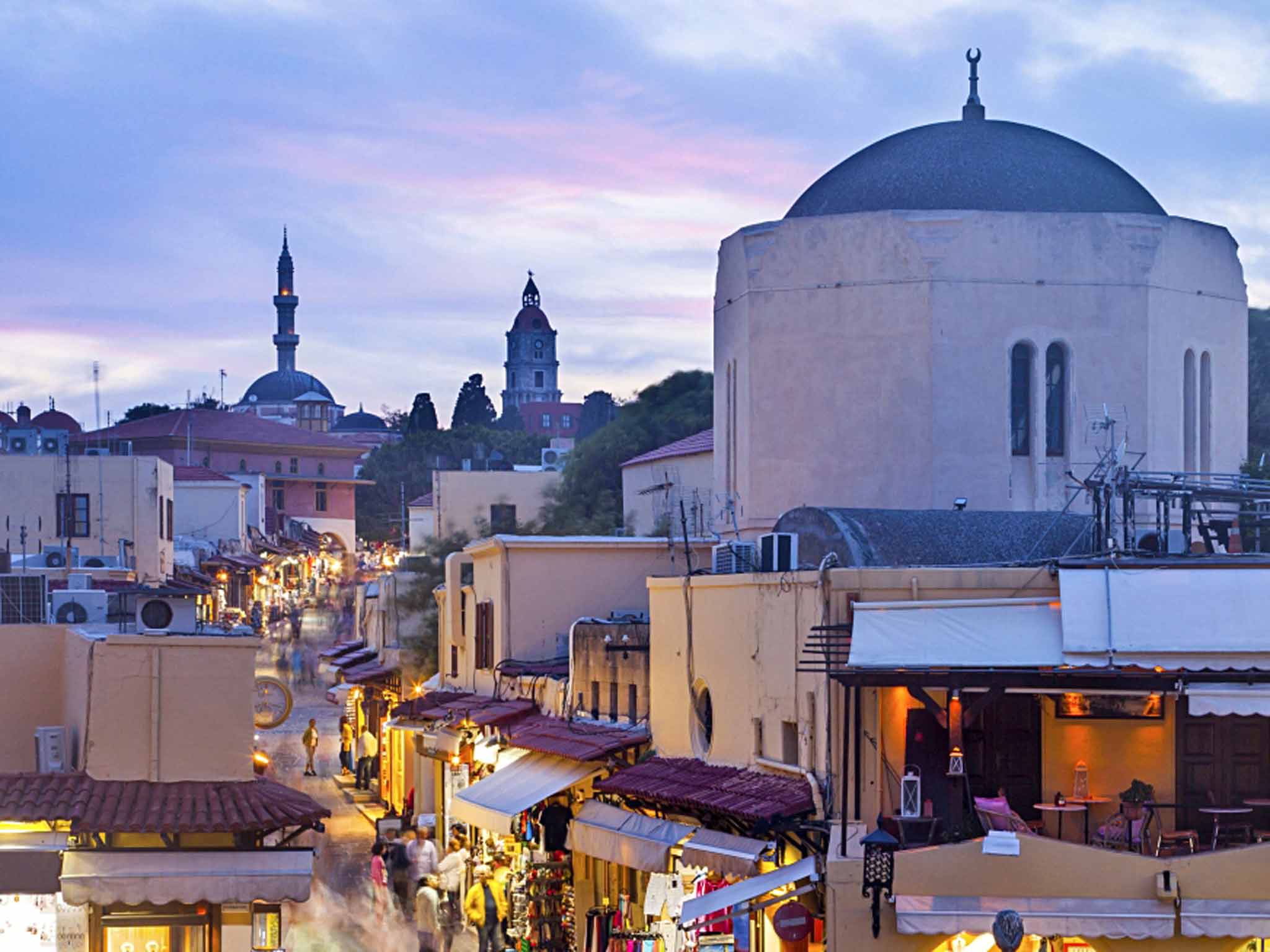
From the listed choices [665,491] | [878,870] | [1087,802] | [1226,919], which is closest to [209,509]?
[665,491]

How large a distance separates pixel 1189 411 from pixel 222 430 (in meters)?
95.0

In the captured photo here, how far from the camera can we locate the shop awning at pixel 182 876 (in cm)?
1622

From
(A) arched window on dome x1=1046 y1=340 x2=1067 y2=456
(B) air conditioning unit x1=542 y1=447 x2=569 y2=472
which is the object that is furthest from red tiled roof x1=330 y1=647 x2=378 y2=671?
(A) arched window on dome x1=1046 y1=340 x2=1067 y2=456

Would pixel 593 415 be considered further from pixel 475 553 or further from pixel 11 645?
pixel 11 645

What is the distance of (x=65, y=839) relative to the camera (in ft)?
55.3

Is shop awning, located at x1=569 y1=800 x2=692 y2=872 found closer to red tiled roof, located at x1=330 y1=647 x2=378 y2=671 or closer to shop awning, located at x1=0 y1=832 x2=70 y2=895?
shop awning, located at x1=0 y1=832 x2=70 y2=895

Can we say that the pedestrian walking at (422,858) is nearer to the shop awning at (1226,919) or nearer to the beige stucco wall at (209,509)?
the shop awning at (1226,919)

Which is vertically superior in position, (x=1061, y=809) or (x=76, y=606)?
(x=76, y=606)

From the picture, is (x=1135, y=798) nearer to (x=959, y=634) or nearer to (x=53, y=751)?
(x=959, y=634)

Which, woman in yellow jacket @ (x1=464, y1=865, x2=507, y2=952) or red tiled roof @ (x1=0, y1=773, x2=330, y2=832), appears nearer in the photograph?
red tiled roof @ (x1=0, y1=773, x2=330, y2=832)

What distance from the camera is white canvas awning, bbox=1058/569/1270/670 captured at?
14.6 meters

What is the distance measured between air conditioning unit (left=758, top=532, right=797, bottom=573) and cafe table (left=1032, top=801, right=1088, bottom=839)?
382 centimetres

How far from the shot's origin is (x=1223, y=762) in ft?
52.2

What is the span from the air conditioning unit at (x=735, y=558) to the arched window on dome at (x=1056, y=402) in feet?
13.9
